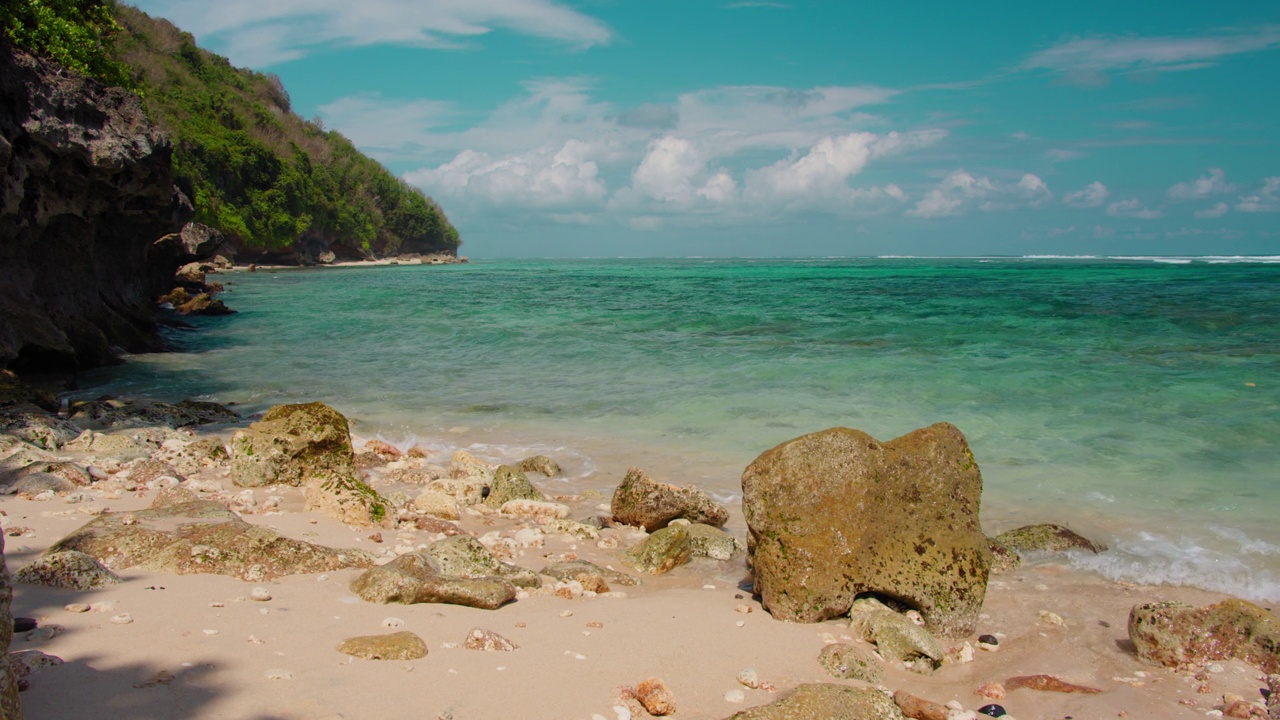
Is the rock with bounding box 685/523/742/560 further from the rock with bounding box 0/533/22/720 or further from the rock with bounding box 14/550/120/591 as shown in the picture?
the rock with bounding box 0/533/22/720

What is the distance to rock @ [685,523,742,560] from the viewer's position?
19.8ft

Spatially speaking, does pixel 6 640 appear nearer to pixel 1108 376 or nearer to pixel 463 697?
pixel 463 697

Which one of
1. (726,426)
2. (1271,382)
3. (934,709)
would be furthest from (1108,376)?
(934,709)

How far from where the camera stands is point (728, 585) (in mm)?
5512

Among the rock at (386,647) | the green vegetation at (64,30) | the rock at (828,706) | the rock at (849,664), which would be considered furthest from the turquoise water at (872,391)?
the green vegetation at (64,30)

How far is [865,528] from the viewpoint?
4.84m

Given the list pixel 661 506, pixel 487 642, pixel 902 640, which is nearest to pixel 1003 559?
pixel 902 640

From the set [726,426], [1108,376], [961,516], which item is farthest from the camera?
[1108,376]

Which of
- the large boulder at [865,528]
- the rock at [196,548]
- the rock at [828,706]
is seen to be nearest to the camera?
the rock at [828,706]

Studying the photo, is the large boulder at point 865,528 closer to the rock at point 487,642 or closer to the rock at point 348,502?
the rock at point 487,642

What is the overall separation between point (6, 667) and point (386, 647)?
152 centimetres

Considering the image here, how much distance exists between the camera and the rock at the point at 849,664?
403 cm

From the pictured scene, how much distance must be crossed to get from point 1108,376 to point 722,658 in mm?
12750

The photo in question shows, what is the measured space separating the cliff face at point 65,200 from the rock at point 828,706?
12.0 metres
